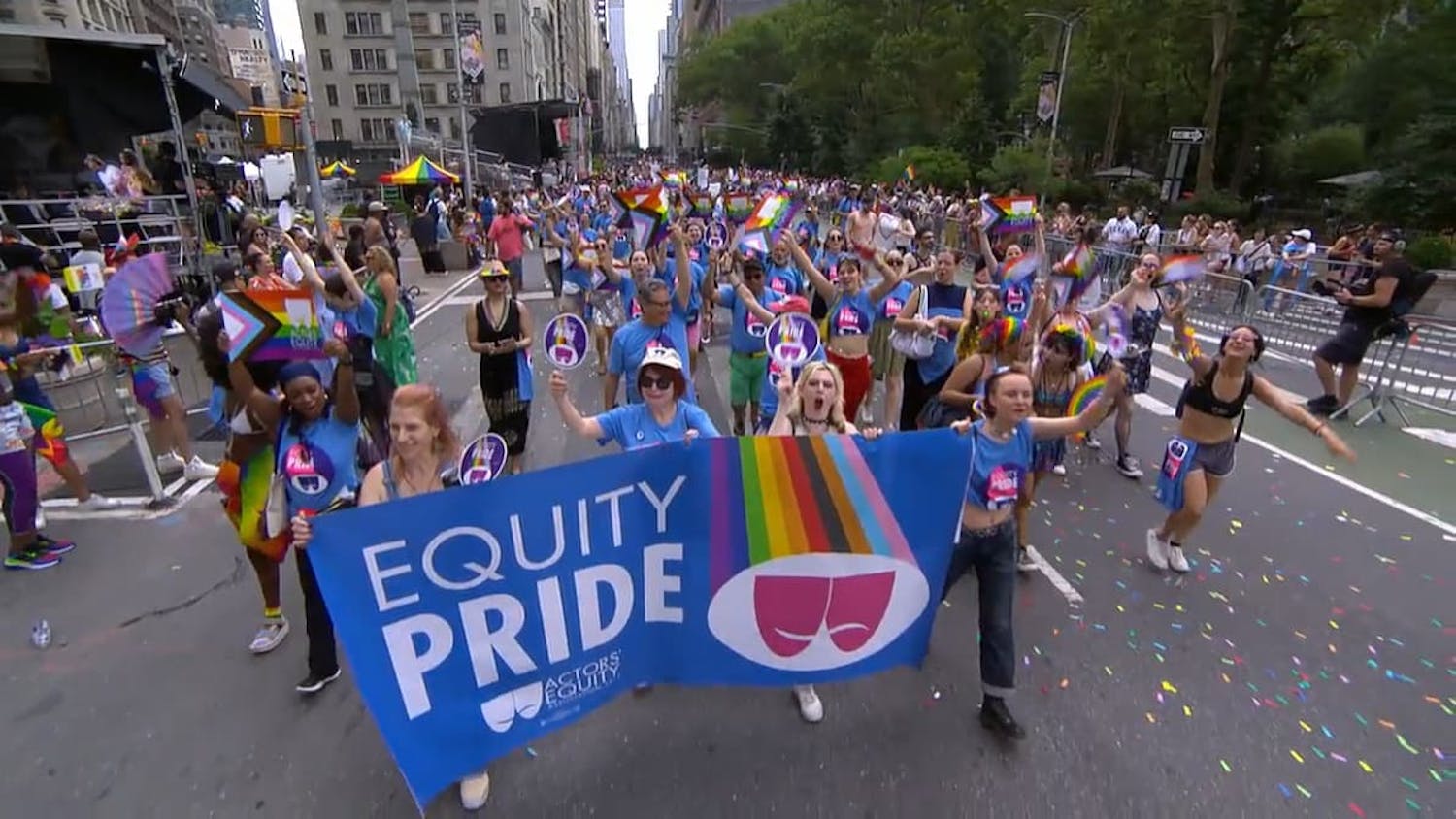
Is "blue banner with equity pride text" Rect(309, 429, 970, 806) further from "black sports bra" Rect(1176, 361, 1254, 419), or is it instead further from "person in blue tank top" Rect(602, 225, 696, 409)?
"black sports bra" Rect(1176, 361, 1254, 419)

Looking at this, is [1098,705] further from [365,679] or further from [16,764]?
[16,764]

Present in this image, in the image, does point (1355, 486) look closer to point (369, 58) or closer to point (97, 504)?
point (97, 504)

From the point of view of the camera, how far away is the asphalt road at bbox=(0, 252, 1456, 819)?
3217 mm

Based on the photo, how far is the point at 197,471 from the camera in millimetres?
6320

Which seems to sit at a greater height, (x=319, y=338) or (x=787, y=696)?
(x=319, y=338)

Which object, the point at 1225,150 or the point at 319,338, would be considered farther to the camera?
the point at 1225,150

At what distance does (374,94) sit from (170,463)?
77.9m

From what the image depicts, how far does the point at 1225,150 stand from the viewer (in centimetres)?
3588

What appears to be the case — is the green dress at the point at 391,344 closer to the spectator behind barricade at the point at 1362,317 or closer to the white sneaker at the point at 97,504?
the white sneaker at the point at 97,504

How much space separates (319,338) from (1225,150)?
1670 inches

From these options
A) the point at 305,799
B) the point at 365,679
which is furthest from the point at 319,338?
the point at 305,799

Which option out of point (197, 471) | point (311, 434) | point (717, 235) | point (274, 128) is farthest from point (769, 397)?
point (274, 128)

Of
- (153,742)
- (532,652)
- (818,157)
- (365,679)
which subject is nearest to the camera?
(365,679)

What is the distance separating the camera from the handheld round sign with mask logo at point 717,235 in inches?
450
